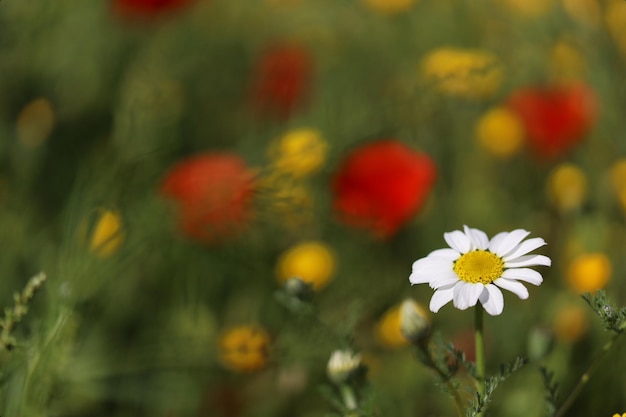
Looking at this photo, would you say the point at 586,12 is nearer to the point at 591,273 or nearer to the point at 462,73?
the point at 462,73

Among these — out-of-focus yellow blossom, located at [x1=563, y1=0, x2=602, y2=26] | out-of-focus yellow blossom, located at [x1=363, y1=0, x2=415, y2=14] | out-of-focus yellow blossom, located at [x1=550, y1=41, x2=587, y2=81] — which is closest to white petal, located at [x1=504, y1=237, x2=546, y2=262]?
out-of-focus yellow blossom, located at [x1=563, y1=0, x2=602, y2=26]

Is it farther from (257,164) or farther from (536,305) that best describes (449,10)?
(536,305)

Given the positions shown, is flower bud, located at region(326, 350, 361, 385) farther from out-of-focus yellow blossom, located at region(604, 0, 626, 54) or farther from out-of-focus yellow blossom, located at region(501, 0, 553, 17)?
out-of-focus yellow blossom, located at region(501, 0, 553, 17)

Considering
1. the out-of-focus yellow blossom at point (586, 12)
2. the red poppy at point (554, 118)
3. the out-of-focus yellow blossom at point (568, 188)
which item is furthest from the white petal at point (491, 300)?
the out-of-focus yellow blossom at point (586, 12)

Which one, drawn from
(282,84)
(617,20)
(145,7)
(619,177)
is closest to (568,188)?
(619,177)

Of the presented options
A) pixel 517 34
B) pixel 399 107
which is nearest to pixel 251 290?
pixel 399 107

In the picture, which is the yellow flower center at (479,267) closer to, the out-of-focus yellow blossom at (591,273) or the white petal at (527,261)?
the white petal at (527,261)
